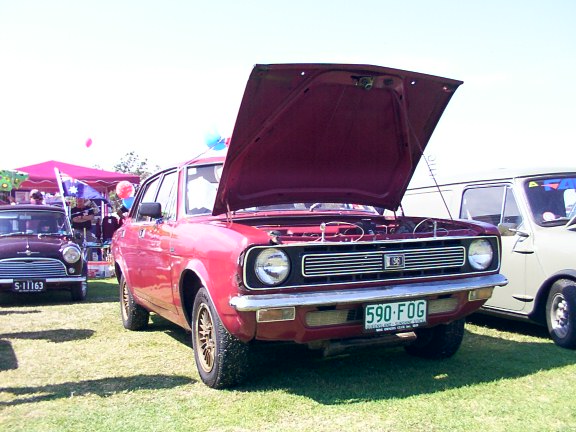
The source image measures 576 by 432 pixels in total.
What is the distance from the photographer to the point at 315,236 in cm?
388

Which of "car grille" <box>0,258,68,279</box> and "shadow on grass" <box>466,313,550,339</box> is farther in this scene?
"car grille" <box>0,258,68,279</box>

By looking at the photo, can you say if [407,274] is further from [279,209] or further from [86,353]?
[86,353]

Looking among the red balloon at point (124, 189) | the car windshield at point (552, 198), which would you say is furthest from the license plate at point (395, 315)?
the red balloon at point (124, 189)

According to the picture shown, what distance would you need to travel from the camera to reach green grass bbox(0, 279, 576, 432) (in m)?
3.35

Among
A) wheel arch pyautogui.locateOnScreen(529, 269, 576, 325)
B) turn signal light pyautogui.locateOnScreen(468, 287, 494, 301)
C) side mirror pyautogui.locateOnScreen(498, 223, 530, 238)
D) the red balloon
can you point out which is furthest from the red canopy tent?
turn signal light pyautogui.locateOnScreen(468, 287, 494, 301)

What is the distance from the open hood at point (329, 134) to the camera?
13.4ft

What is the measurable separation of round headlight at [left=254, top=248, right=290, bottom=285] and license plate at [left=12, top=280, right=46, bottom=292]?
6.44 metres

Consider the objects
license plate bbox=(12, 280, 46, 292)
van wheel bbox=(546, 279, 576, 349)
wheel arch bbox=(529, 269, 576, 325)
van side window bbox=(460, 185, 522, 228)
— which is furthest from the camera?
license plate bbox=(12, 280, 46, 292)

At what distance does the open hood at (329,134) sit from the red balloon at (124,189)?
39.5ft

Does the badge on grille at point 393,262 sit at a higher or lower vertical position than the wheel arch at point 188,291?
higher

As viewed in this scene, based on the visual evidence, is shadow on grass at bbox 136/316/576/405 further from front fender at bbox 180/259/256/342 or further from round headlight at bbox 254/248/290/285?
round headlight at bbox 254/248/290/285

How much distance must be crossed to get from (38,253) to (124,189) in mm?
7320

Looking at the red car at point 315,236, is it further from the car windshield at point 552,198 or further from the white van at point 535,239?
the car windshield at point 552,198

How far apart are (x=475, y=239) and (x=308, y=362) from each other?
1.64 m
